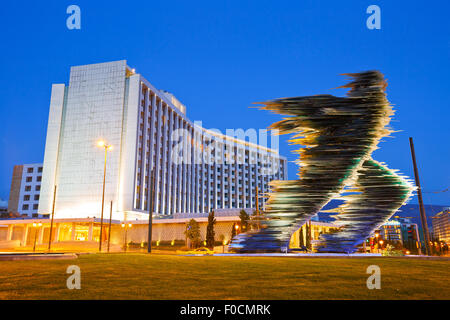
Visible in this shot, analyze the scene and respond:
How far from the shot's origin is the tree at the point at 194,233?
51.8 meters

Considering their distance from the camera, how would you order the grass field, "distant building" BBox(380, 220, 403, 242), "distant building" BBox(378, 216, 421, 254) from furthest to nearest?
"distant building" BBox(380, 220, 403, 242), "distant building" BBox(378, 216, 421, 254), the grass field

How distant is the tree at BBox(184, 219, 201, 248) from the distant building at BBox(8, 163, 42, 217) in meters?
54.3

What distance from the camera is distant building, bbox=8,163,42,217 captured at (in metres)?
90.2

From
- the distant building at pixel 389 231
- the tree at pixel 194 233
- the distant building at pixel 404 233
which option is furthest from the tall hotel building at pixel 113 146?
the distant building at pixel 389 231

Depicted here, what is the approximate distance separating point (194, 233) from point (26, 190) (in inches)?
2377

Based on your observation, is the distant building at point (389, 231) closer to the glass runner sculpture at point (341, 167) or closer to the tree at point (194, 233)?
the tree at point (194, 233)

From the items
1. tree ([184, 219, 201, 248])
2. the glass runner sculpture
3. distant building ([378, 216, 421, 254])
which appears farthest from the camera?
tree ([184, 219, 201, 248])

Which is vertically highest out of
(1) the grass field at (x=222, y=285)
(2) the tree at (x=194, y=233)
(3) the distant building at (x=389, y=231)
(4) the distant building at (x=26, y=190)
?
(4) the distant building at (x=26, y=190)

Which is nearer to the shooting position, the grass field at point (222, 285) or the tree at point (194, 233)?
the grass field at point (222, 285)

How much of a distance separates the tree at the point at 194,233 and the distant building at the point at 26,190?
54294 mm

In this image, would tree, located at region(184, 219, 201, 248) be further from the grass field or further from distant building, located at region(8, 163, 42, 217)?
distant building, located at region(8, 163, 42, 217)

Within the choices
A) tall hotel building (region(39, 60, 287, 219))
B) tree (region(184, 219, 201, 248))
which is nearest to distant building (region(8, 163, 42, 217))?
tall hotel building (region(39, 60, 287, 219))
